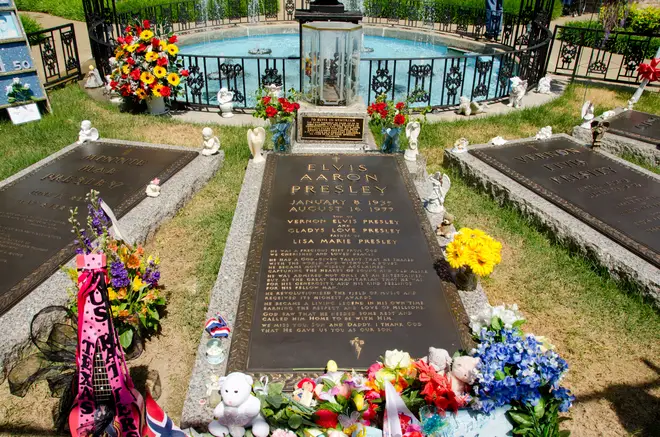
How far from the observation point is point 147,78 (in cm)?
883

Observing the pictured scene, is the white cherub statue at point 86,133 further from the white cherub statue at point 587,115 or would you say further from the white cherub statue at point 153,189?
the white cherub statue at point 587,115

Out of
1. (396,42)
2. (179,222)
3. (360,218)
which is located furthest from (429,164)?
(396,42)

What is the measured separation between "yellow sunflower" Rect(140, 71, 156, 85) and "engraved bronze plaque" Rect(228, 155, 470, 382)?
13.8 ft

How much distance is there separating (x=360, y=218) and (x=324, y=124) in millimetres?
2533

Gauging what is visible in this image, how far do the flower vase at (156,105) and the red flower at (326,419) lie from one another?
7572 mm

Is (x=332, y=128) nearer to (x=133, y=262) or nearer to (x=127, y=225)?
(x=127, y=225)

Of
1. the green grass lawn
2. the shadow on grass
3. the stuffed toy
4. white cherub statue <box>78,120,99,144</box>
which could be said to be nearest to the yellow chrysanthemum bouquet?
the stuffed toy

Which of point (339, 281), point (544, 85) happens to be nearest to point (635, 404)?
point (339, 281)

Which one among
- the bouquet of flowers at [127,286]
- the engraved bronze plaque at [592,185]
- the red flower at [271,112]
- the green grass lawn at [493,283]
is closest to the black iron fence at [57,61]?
the green grass lawn at [493,283]

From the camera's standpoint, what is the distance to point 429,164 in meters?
7.82

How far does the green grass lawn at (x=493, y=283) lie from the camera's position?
412 cm

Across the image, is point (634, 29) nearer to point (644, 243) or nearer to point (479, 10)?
point (479, 10)

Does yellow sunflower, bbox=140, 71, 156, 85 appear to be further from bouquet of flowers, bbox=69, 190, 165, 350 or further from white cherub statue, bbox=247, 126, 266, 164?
bouquet of flowers, bbox=69, 190, 165, 350

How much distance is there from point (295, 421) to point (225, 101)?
7319 mm
